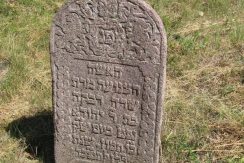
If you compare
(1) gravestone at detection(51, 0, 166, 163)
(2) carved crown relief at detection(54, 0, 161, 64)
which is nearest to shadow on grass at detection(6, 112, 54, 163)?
(1) gravestone at detection(51, 0, 166, 163)

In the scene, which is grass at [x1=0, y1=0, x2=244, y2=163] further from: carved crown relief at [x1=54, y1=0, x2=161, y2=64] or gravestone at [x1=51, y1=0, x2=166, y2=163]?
carved crown relief at [x1=54, y1=0, x2=161, y2=64]

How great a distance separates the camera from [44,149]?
4027 mm

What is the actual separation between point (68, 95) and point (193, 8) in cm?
350

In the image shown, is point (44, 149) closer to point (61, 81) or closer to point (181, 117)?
point (61, 81)

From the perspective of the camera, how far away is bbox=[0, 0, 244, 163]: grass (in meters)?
3.99

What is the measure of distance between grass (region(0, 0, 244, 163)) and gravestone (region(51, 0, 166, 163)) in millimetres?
437

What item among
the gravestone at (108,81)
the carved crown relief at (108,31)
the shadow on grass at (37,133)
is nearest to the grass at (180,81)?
the shadow on grass at (37,133)

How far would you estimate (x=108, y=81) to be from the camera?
11.1 feet

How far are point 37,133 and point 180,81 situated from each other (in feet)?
A: 5.02

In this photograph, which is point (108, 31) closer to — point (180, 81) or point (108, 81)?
point (108, 81)

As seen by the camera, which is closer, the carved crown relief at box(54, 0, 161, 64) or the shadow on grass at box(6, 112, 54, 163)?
the carved crown relief at box(54, 0, 161, 64)

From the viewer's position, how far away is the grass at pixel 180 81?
3990 millimetres

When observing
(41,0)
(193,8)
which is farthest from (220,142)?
(41,0)

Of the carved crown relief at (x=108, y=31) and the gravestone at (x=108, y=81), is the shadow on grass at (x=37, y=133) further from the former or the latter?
the carved crown relief at (x=108, y=31)
